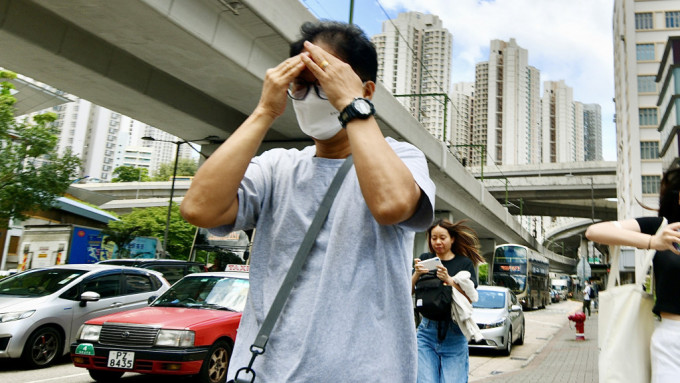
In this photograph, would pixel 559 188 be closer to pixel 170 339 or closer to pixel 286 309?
pixel 170 339

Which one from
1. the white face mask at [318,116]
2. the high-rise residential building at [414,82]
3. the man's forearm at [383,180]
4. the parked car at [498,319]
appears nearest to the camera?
the man's forearm at [383,180]

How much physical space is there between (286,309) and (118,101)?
13.3 metres

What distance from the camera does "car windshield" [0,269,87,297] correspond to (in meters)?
8.89

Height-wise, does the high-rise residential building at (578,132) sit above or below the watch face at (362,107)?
above

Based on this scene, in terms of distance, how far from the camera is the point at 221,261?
15.6 meters

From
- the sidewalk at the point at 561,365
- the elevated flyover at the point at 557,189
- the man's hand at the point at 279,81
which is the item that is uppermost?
the elevated flyover at the point at 557,189

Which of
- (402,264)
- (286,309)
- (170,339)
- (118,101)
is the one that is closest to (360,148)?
(402,264)

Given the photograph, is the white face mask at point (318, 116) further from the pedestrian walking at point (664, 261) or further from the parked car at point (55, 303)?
the parked car at point (55, 303)

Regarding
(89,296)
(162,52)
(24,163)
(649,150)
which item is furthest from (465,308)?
(649,150)

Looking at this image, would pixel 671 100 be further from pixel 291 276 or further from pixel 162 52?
pixel 291 276

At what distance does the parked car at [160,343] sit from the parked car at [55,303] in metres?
1.58

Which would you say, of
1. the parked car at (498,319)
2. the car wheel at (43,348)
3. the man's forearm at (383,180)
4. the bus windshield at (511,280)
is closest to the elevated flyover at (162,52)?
the parked car at (498,319)

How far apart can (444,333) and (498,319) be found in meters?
8.52

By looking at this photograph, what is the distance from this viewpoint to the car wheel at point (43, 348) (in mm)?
8141
